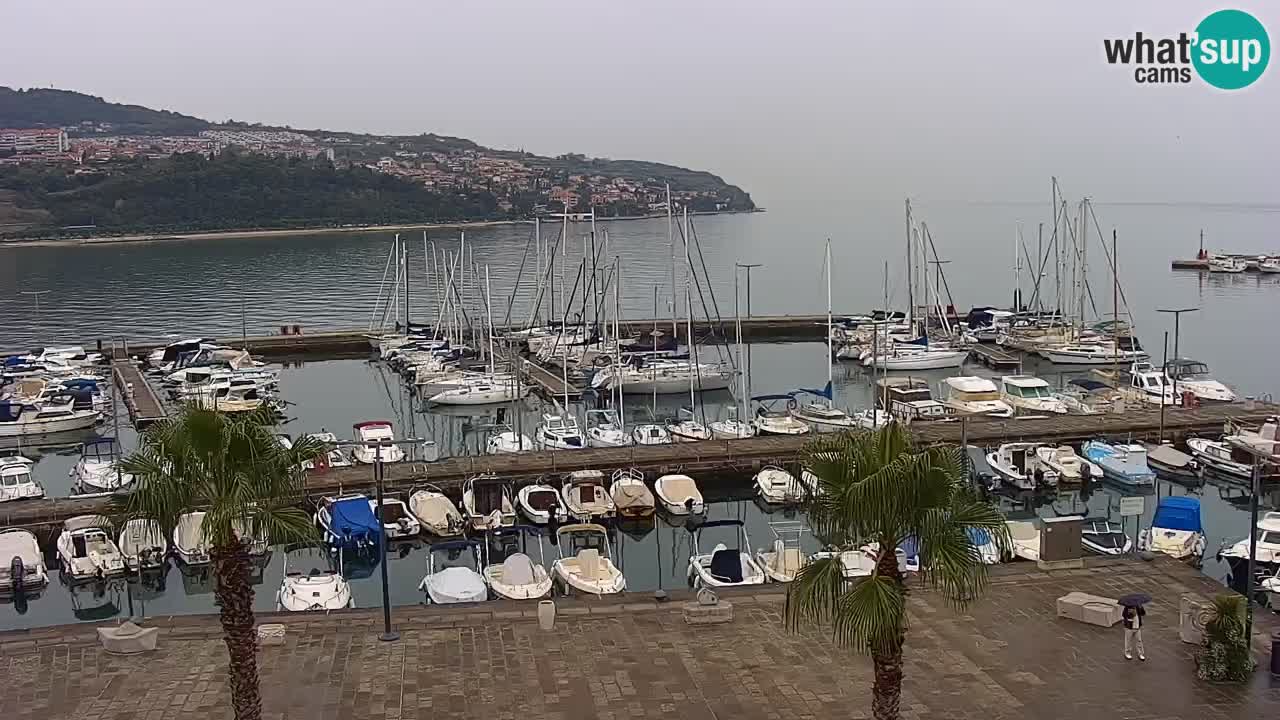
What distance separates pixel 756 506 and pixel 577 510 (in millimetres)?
5316

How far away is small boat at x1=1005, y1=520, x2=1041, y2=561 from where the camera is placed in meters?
20.0

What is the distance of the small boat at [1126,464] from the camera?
93.2 ft

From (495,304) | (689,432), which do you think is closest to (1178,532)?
(689,432)

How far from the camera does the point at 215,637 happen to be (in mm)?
13789

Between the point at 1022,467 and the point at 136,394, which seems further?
the point at 136,394

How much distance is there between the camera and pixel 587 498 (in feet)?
84.7

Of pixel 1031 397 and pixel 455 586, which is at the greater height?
pixel 1031 397

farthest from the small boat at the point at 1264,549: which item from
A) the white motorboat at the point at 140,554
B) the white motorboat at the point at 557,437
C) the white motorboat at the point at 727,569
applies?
the white motorboat at the point at 140,554

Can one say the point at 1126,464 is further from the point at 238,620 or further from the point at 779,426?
the point at 238,620

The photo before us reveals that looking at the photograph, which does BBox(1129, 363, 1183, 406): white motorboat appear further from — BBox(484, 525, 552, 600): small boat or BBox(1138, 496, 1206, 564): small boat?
BBox(484, 525, 552, 600): small boat

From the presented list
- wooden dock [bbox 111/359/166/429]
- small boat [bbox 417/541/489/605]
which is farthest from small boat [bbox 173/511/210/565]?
wooden dock [bbox 111/359/166/429]

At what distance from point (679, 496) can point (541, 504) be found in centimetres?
340

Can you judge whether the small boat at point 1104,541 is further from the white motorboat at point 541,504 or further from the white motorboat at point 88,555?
the white motorboat at point 88,555

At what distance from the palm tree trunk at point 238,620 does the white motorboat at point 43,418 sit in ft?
106
